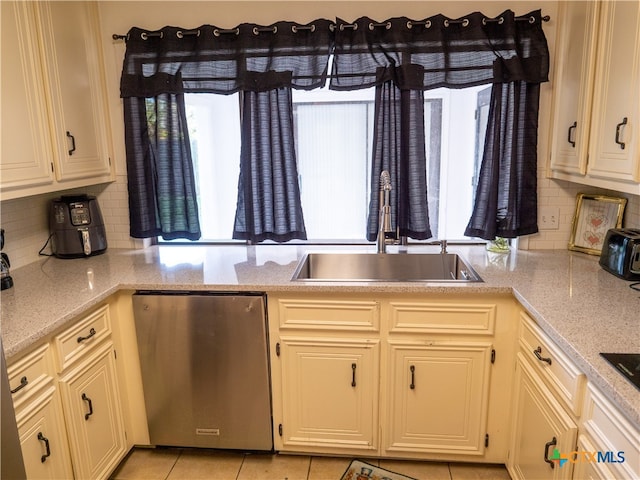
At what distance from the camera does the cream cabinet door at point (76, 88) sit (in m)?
2.12

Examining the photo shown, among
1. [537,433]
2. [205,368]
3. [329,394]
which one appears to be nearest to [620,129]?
[537,433]

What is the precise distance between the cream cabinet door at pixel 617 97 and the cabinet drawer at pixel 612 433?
825 mm

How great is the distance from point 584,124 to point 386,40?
40.0 inches

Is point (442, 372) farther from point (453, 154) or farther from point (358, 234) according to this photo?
point (453, 154)

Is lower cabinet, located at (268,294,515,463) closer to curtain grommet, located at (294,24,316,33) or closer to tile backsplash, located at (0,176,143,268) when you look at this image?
tile backsplash, located at (0,176,143,268)

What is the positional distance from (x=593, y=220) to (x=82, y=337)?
244 centimetres

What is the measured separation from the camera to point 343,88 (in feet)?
7.88

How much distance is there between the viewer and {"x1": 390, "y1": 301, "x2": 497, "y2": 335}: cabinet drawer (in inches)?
77.7

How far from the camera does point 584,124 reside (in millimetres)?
2018

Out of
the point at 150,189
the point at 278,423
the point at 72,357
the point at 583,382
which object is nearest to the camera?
the point at 583,382

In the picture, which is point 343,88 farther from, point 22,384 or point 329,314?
point 22,384

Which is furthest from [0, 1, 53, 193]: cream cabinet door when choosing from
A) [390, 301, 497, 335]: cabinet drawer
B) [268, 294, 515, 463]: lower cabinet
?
[390, 301, 497, 335]: cabinet drawer

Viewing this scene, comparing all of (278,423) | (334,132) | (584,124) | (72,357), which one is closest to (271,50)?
(334,132)

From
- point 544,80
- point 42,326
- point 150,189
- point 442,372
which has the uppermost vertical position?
point 544,80
